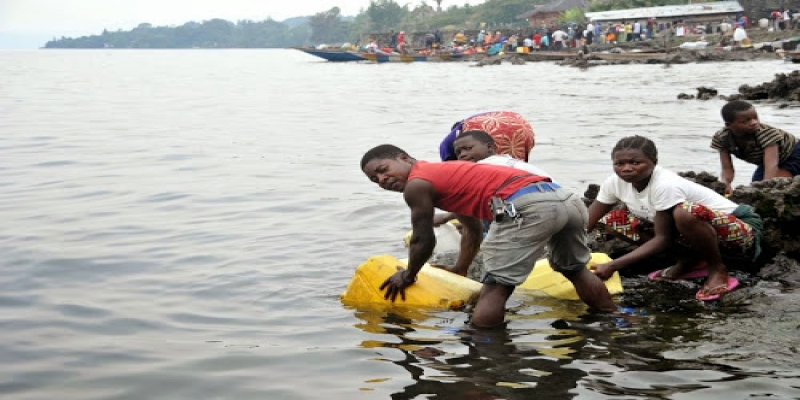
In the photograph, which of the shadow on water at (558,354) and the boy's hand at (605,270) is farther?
the boy's hand at (605,270)

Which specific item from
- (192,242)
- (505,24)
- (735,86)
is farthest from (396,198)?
(505,24)

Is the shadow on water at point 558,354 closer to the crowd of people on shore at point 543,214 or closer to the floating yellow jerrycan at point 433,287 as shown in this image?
the floating yellow jerrycan at point 433,287

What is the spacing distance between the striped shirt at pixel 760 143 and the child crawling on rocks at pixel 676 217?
1265 millimetres

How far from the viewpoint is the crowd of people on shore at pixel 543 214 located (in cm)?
440

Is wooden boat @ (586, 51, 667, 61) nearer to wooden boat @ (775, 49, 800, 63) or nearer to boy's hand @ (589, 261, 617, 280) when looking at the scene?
wooden boat @ (775, 49, 800, 63)

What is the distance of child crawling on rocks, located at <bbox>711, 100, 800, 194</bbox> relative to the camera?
6.28 m

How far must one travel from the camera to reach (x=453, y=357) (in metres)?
4.13

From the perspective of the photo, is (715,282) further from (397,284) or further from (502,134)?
(397,284)

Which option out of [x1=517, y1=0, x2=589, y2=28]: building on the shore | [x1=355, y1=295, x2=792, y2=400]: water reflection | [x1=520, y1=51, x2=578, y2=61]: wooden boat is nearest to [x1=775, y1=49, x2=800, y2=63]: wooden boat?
[x1=520, y1=51, x2=578, y2=61]: wooden boat

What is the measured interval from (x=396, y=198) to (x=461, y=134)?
12.7 ft

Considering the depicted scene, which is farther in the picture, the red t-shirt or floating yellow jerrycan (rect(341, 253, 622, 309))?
floating yellow jerrycan (rect(341, 253, 622, 309))

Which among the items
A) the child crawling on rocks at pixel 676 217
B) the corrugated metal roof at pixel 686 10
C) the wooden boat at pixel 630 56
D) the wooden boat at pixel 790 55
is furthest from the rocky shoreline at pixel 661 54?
the child crawling on rocks at pixel 676 217

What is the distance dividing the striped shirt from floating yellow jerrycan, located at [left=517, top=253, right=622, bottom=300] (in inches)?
70.0

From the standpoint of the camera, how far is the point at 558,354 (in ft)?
13.6
